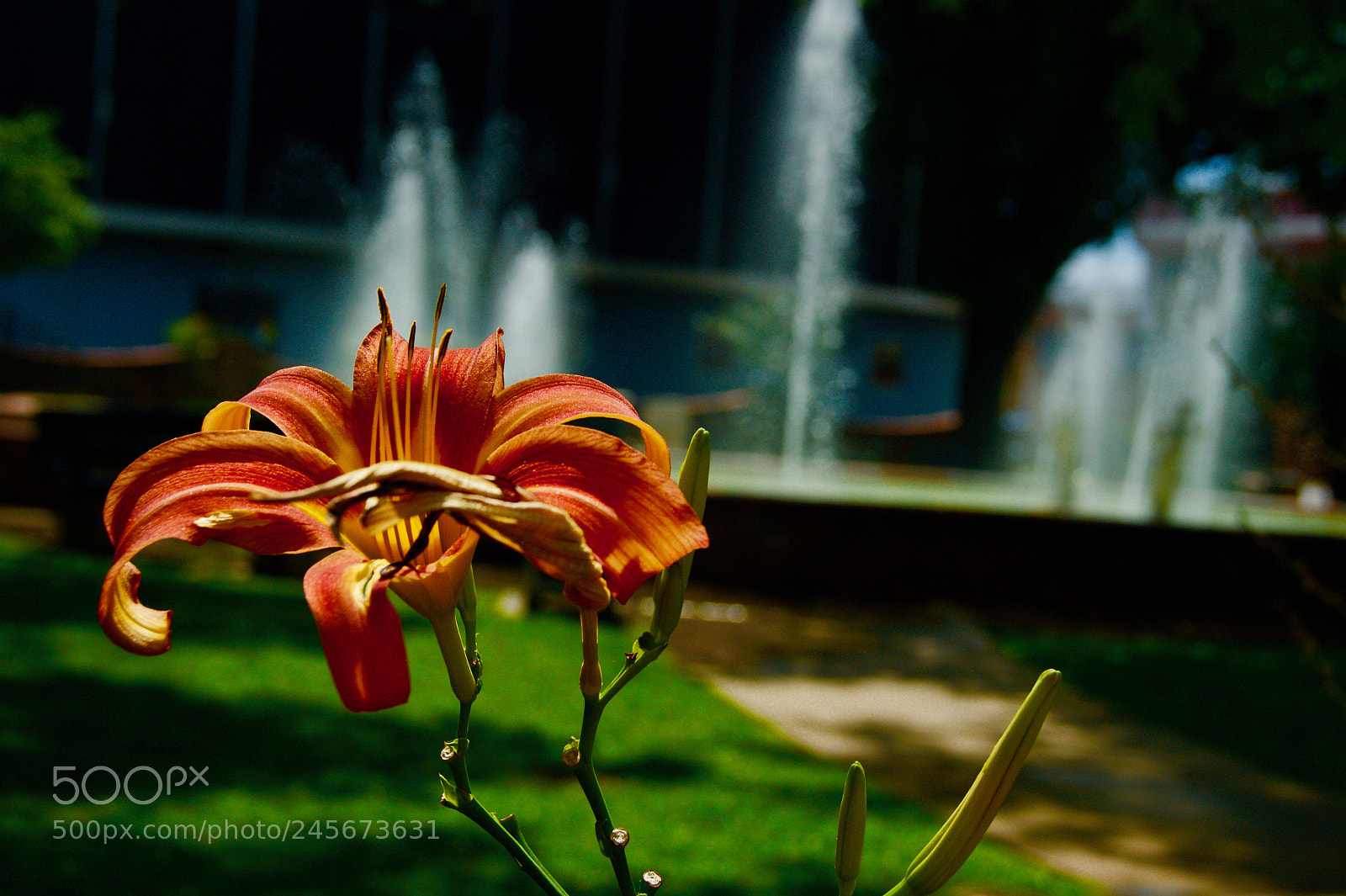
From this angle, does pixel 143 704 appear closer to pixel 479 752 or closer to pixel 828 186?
pixel 479 752

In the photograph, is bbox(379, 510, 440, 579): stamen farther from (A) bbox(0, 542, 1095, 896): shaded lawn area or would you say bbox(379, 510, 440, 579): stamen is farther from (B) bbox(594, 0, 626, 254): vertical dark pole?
(B) bbox(594, 0, 626, 254): vertical dark pole

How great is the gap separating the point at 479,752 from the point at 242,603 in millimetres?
3328

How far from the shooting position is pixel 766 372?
80.4 feet

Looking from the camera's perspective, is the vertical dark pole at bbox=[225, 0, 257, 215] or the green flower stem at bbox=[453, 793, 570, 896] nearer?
the green flower stem at bbox=[453, 793, 570, 896]

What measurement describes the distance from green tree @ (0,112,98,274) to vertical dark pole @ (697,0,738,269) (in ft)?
41.0

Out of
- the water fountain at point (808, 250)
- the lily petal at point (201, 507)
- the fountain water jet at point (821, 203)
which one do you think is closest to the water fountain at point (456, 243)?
the water fountain at point (808, 250)

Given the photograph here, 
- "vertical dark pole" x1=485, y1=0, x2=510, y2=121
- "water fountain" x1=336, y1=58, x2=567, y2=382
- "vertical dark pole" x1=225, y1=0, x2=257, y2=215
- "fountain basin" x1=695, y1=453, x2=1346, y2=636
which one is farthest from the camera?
"vertical dark pole" x1=485, y1=0, x2=510, y2=121

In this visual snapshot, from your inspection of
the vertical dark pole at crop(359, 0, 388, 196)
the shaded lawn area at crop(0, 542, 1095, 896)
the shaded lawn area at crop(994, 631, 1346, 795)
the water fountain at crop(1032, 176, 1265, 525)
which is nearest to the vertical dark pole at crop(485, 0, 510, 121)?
the vertical dark pole at crop(359, 0, 388, 196)

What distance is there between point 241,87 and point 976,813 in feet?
79.3

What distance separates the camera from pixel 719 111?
25609mm

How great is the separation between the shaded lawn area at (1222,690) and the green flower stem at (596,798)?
6.14m

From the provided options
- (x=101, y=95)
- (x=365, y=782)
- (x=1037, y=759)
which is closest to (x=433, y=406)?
(x=365, y=782)

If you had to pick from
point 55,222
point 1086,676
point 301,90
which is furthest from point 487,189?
point 1086,676

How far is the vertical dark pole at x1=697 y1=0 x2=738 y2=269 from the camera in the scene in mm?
25531
